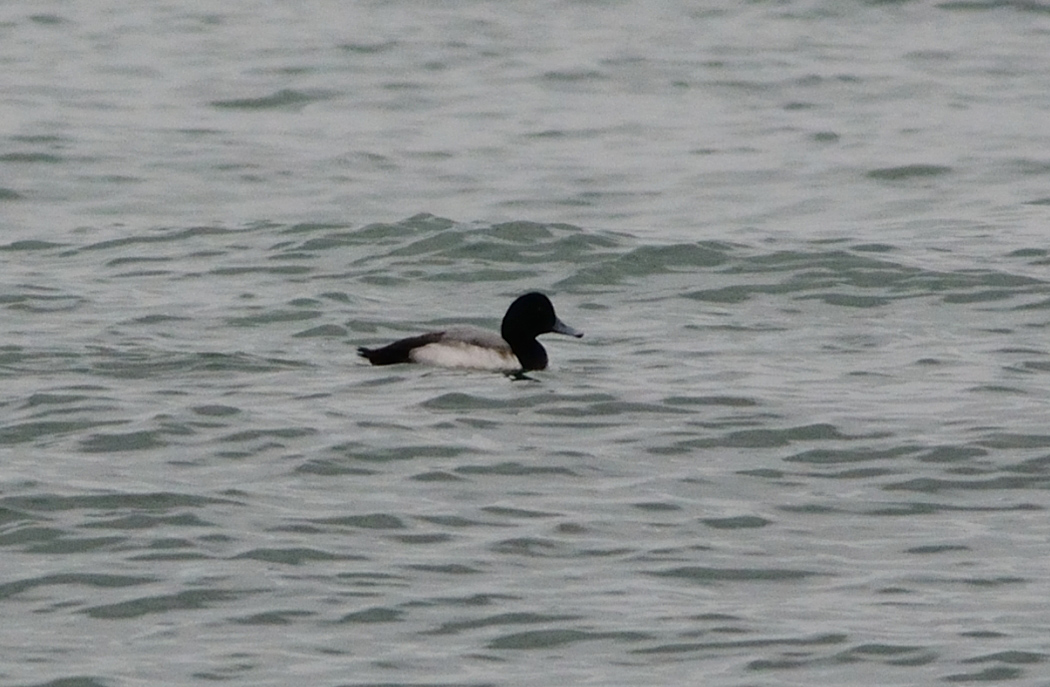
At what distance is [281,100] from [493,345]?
397 inches

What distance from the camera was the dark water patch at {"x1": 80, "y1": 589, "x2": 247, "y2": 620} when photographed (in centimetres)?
939

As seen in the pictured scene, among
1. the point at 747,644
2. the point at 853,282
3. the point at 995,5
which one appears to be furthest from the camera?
the point at 995,5

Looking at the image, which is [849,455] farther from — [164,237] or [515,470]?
[164,237]

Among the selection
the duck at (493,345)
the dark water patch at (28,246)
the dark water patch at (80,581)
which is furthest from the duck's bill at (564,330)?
the dark water patch at (80,581)

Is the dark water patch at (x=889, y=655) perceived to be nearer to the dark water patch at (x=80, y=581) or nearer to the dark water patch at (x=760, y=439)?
the dark water patch at (x=80, y=581)

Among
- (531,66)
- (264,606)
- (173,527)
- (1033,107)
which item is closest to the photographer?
(264,606)

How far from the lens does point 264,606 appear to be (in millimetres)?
9484

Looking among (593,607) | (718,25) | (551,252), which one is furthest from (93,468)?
(718,25)

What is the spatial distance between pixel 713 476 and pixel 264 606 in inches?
115

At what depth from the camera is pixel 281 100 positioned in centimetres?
2394

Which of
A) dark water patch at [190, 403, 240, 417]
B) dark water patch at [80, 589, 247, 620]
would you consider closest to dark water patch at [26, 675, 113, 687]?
dark water patch at [80, 589, 247, 620]

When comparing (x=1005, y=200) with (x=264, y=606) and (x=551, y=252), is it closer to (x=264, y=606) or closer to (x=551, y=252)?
(x=551, y=252)

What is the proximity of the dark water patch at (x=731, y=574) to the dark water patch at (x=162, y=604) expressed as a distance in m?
1.74

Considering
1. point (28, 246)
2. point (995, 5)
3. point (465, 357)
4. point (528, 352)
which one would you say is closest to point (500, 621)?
point (465, 357)
